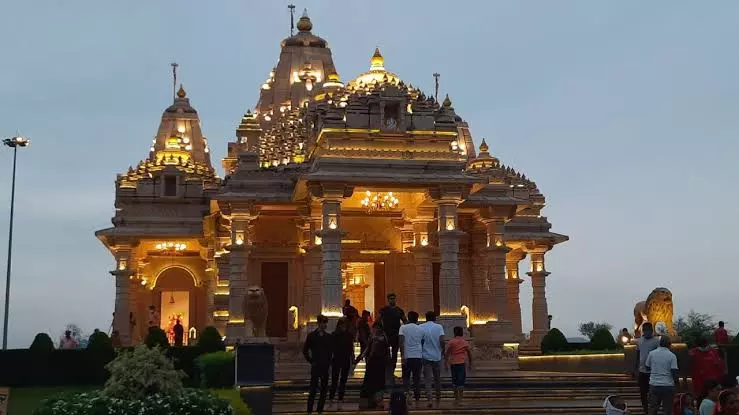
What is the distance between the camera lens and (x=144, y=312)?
41.6m

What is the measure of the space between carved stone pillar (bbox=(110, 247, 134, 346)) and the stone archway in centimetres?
442

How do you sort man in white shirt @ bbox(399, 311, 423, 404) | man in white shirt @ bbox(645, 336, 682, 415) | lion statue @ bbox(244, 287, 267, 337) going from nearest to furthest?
man in white shirt @ bbox(645, 336, 682, 415)
man in white shirt @ bbox(399, 311, 423, 404)
lion statue @ bbox(244, 287, 267, 337)

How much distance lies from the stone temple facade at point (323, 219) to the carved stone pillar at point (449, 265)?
3cm

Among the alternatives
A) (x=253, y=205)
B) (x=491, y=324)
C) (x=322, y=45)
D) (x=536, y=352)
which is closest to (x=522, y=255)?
(x=536, y=352)

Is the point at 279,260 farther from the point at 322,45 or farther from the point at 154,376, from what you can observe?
the point at 154,376

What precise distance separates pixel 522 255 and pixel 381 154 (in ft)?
53.2

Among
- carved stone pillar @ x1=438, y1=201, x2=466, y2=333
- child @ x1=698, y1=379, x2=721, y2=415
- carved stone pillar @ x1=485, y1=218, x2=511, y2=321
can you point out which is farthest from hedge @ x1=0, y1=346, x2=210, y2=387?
child @ x1=698, y1=379, x2=721, y2=415

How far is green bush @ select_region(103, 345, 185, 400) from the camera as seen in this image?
12.9 meters

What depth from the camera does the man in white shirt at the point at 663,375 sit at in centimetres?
1463

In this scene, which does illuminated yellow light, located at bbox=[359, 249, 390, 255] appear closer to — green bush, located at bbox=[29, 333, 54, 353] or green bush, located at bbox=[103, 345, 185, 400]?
green bush, located at bbox=[29, 333, 54, 353]

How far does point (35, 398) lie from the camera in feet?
74.6

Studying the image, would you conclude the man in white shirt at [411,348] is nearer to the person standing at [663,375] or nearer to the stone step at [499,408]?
the stone step at [499,408]

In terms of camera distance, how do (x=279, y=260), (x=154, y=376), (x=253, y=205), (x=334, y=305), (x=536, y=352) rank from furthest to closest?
1. (x=536, y=352)
2. (x=279, y=260)
3. (x=253, y=205)
4. (x=334, y=305)
5. (x=154, y=376)

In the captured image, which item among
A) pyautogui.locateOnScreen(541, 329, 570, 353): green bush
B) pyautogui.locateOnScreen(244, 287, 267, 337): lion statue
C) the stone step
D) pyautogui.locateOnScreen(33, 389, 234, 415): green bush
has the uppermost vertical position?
pyautogui.locateOnScreen(244, 287, 267, 337): lion statue
